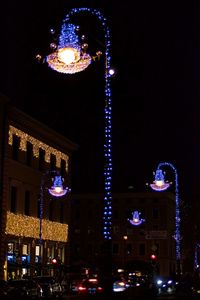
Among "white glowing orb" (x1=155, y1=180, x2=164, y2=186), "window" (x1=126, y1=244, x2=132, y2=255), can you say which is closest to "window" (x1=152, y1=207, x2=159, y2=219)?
"window" (x1=126, y1=244, x2=132, y2=255)

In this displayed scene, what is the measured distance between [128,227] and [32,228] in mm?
52300

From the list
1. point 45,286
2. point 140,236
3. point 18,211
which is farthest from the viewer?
point 140,236

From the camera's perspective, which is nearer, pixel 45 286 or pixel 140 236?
pixel 45 286

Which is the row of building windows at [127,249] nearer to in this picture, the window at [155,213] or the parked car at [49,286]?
the window at [155,213]

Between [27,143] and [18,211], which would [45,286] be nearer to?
[18,211]

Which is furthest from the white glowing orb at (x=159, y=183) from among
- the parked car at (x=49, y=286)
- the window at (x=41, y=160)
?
the window at (x=41, y=160)

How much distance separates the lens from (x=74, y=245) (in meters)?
105

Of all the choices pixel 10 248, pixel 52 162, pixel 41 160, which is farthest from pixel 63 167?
pixel 10 248

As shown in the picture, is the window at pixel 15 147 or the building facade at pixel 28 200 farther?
A: the window at pixel 15 147

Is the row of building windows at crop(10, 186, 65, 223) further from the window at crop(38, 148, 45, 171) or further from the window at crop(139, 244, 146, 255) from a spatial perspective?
the window at crop(139, 244, 146, 255)

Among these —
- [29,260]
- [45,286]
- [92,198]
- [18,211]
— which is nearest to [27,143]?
[18,211]

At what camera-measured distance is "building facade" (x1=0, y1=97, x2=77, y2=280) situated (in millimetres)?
47781

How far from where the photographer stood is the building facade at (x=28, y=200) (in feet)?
157

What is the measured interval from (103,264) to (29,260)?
35171mm
